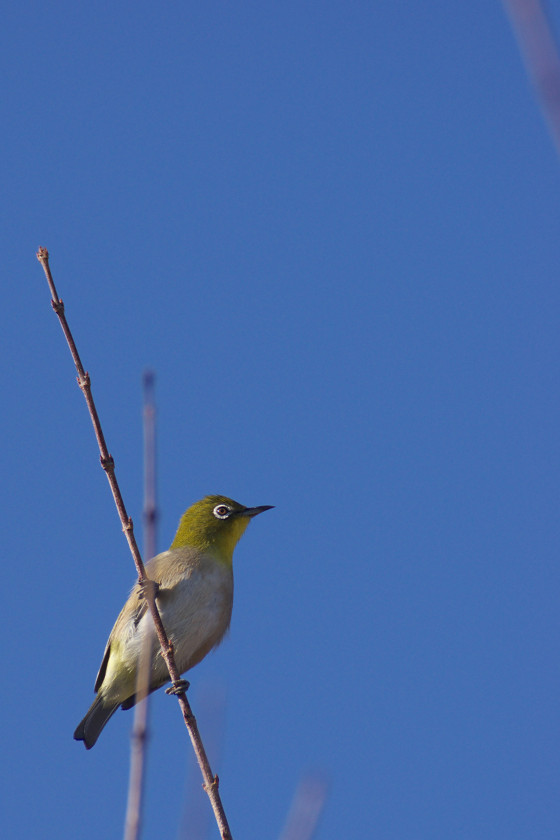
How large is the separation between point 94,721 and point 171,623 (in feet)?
3.70

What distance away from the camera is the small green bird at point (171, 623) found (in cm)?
779

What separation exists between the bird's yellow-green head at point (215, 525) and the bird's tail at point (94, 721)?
1637 millimetres

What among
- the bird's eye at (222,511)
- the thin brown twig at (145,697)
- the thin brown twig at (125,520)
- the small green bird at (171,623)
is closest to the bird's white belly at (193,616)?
the small green bird at (171,623)

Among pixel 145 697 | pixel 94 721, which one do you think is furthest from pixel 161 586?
pixel 145 697

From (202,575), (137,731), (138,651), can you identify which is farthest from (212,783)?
(202,575)

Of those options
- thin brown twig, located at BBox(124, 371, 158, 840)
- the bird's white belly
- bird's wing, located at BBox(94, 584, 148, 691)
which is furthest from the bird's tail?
thin brown twig, located at BBox(124, 371, 158, 840)

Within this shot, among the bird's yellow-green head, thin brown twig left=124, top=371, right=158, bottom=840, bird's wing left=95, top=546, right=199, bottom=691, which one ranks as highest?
the bird's yellow-green head

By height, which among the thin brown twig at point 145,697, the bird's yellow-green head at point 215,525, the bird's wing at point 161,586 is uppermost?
the bird's yellow-green head at point 215,525

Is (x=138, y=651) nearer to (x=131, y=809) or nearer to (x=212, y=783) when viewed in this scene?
(x=212, y=783)

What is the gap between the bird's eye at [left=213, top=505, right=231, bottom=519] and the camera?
9.15 meters

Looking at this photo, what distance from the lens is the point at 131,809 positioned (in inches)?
104

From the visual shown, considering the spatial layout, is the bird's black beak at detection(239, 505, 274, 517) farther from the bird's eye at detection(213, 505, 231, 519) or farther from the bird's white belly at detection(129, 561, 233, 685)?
the bird's white belly at detection(129, 561, 233, 685)

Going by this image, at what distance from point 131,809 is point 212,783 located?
159cm

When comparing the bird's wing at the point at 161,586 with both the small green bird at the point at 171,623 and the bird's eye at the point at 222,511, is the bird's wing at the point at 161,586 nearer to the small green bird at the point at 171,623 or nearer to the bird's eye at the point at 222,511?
the small green bird at the point at 171,623
